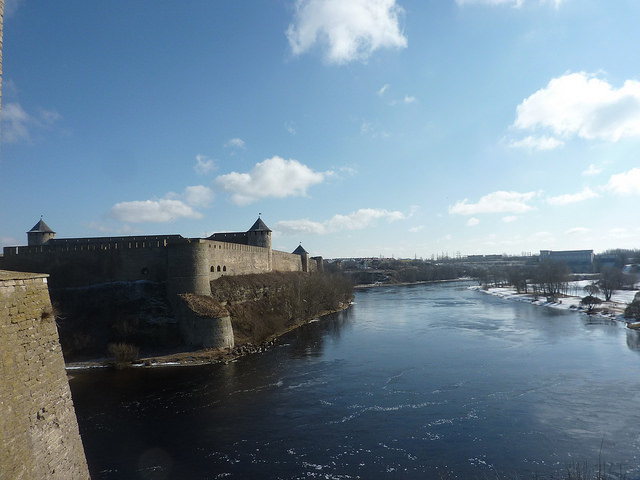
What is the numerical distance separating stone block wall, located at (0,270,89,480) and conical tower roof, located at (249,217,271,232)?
23.1 meters

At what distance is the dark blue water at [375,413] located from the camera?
7.11 m

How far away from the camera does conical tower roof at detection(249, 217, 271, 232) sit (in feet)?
91.7

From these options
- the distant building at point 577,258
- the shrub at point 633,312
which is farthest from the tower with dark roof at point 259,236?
the distant building at point 577,258

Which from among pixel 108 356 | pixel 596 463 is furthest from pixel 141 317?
pixel 596 463

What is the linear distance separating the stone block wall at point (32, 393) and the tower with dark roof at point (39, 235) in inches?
881

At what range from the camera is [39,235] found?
23281 millimetres

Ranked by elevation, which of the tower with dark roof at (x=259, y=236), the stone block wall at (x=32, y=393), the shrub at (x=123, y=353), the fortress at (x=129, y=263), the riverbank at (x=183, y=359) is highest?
the tower with dark roof at (x=259, y=236)

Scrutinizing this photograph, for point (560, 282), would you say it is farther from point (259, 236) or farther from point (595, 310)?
point (259, 236)

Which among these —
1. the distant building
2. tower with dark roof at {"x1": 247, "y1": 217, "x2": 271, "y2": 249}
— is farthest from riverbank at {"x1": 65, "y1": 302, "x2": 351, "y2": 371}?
the distant building

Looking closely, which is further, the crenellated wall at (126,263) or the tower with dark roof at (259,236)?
the tower with dark roof at (259,236)

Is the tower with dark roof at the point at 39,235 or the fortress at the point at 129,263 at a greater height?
the tower with dark roof at the point at 39,235

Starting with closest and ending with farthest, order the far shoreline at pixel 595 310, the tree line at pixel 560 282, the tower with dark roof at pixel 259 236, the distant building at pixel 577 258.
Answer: the far shoreline at pixel 595 310 → the tower with dark roof at pixel 259 236 → the tree line at pixel 560 282 → the distant building at pixel 577 258

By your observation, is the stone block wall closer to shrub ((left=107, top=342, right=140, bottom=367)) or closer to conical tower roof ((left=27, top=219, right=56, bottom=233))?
shrub ((left=107, top=342, right=140, bottom=367))

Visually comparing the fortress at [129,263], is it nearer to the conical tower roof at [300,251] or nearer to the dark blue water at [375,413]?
the dark blue water at [375,413]
